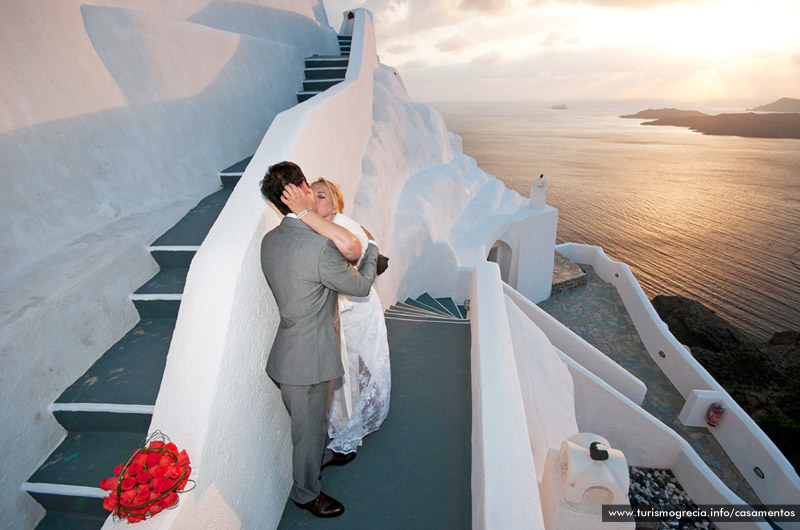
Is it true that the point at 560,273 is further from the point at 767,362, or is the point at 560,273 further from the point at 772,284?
the point at 772,284

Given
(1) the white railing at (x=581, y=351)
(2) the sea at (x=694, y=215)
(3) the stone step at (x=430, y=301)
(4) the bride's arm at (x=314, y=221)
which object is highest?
(4) the bride's arm at (x=314, y=221)

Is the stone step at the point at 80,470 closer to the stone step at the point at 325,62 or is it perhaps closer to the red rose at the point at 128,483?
the red rose at the point at 128,483

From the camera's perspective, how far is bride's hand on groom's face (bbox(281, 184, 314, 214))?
6.31 feet

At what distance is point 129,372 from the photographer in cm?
246

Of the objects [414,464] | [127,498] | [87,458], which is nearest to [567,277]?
[414,464]

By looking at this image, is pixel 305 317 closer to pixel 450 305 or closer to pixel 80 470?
pixel 80 470

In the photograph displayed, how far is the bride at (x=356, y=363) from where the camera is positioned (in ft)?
7.73

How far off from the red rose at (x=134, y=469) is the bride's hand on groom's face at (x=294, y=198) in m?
1.25

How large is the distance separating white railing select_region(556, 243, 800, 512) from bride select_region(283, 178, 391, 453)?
9645mm

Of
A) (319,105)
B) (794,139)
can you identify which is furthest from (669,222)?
(794,139)

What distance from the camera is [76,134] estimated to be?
10.4 feet

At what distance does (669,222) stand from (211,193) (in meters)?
42.7

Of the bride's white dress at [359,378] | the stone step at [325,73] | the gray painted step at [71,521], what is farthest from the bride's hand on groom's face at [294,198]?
the stone step at [325,73]

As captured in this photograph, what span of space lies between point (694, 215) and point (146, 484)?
48489mm
